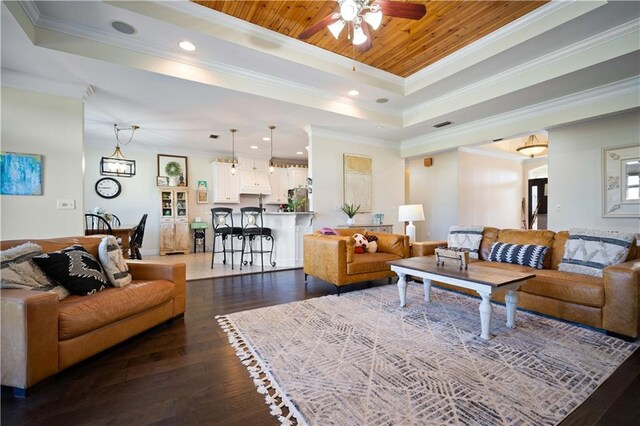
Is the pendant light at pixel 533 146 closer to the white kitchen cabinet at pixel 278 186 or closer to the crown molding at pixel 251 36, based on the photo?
the crown molding at pixel 251 36

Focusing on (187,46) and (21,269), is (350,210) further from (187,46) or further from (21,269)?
(21,269)

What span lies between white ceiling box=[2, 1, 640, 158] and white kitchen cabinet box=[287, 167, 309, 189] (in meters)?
3.22

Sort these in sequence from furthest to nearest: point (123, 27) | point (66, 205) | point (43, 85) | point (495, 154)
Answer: point (495, 154) < point (66, 205) < point (43, 85) < point (123, 27)

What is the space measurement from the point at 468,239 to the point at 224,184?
6.28m

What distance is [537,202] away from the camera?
8.35m

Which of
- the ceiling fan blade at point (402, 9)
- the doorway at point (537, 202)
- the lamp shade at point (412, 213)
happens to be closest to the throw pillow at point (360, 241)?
the lamp shade at point (412, 213)

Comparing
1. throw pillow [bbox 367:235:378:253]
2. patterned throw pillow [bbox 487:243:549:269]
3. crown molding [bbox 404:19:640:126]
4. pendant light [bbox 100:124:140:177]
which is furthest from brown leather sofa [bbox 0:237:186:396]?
crown molding [bbox 404:19:640:126]

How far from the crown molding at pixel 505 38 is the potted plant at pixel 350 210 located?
97.9 inches

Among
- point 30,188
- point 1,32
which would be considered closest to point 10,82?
point 1,32

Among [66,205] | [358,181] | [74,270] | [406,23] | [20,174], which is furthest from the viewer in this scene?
[358,181]

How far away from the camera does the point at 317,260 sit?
12.6 feet

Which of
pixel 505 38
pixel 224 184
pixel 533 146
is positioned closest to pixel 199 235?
pixel 224 184

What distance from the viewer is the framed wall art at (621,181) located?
3.81 meters

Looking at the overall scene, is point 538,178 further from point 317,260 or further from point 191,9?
point 191,9
